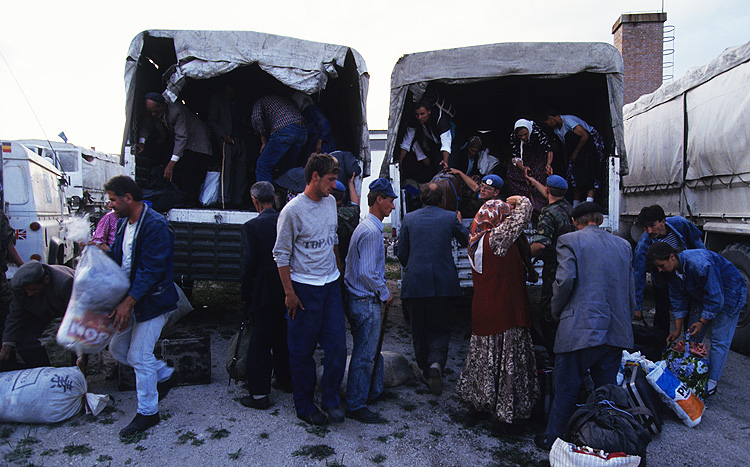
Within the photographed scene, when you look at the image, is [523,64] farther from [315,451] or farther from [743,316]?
[315,451]

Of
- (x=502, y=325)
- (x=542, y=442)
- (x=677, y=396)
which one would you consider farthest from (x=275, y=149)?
(x=677, y=396)

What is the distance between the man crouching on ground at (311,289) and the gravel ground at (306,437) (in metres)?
0.27

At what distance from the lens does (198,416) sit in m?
3.58

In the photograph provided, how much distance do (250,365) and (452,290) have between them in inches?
69.4

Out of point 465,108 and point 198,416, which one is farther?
point 465,108

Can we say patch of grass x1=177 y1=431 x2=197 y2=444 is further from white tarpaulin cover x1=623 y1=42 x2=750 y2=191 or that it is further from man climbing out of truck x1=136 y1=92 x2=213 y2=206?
white tarpaulin cover x1=623 y1=42 x2=750 y2=191

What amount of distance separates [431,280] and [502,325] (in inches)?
34.6

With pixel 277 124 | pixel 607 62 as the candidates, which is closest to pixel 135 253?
pixel 277 124

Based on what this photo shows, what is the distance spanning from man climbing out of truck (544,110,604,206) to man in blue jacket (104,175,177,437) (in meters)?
4.89

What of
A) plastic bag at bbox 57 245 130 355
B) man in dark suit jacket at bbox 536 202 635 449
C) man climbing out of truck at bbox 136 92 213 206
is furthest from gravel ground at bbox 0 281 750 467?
man climbing out of truck at bbox 136 92 213 206

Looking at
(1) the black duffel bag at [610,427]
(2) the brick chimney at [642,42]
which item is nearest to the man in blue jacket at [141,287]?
(1) the black duffel bag at [610,427]

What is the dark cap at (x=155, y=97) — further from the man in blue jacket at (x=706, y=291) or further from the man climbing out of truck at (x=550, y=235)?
the man in blue jacket at (x=706, y=291)

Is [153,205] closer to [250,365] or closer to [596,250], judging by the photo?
[250,365]

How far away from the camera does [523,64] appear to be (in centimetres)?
556
